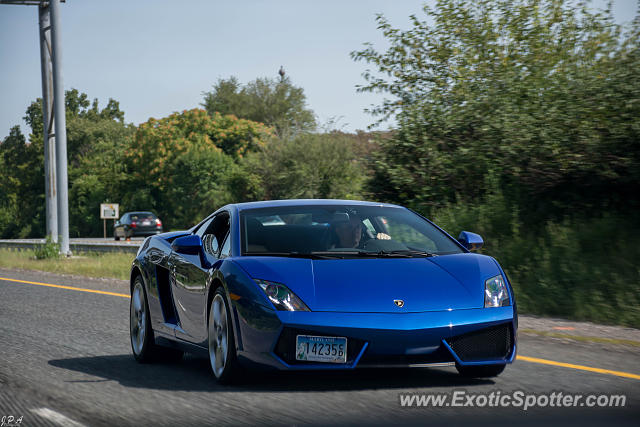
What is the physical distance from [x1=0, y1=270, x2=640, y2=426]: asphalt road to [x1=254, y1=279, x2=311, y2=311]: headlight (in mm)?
554

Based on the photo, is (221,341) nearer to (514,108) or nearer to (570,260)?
(570,260)

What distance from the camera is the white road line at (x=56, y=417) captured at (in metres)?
5.27

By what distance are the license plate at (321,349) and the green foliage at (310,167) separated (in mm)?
37970

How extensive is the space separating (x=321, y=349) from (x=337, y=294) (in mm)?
360

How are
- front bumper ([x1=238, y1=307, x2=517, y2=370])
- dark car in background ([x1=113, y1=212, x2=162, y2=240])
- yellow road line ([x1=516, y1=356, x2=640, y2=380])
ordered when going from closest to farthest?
front bumper ([x1=238, y1=307, x2=517, y2=370])
yellow road line ([x1=516, y1=356, x2=640, y2=380])
dark car in background ([x1=113, y1=212, x2=162, y2=240])

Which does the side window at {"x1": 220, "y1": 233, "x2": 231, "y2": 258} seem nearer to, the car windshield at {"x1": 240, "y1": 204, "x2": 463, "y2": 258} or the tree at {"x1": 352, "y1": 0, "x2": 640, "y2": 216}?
Result: the car windshield at {"x1": 240, "y1": 204, "x2": 463, "y2": 258}

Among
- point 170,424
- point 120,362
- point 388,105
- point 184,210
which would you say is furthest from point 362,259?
point 184,210

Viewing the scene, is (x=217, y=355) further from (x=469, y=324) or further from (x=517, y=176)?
(x=517, y=176)

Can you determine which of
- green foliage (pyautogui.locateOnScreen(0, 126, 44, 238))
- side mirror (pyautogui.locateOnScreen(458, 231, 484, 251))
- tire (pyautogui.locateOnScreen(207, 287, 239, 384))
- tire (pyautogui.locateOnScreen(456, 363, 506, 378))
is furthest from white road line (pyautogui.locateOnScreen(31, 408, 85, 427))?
green foliage (pyautogui.locateOnScreen(0, 126, 44, 238))

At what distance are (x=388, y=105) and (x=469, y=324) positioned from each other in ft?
48.9

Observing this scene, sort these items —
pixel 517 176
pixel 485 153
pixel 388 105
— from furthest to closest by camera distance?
pixel 388 105, pixel 485 153, pixel 517 176

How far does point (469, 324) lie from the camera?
18.9ft

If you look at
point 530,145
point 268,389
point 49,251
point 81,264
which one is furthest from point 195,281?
point 49,251

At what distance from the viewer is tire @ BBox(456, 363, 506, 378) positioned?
20.8 ft
